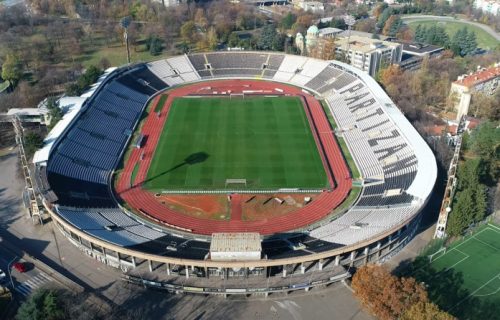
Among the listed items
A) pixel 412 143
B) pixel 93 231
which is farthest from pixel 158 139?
pixel 412 143

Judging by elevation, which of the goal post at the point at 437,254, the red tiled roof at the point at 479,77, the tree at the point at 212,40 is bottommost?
the goal post at the point at 437,254

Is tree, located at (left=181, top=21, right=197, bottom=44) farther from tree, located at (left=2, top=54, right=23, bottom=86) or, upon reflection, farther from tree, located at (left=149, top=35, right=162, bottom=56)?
tree, located at (left=2, top=54, right=23, bottom=86)

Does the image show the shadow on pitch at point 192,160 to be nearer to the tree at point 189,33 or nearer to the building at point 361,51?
the building at point 361,51

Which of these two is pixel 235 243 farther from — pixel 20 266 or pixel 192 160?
pixel 192 160

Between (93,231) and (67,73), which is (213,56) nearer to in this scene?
(67,73)

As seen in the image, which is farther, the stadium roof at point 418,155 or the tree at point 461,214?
the stadium roof at point 418,155

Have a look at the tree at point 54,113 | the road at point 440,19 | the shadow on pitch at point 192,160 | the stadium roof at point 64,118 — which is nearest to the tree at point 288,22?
the road at point 440,19
